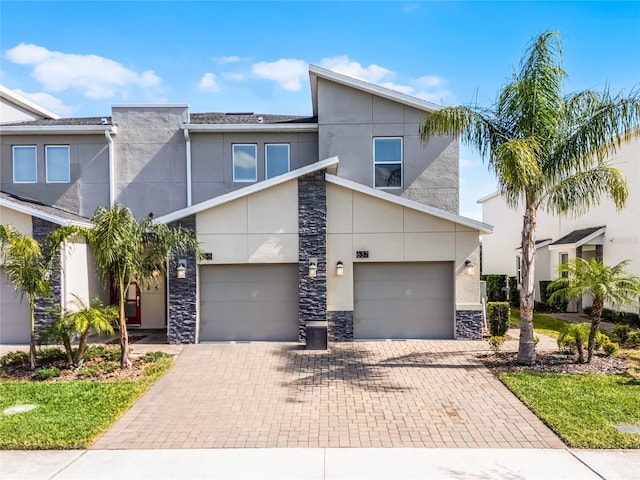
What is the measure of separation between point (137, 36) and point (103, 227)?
5.51 m

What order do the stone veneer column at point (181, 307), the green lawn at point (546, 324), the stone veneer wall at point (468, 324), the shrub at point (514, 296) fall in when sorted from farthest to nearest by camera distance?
the shrub at point (514, 296) → the green lawn at point (546, 324) → the stone veneer wall at point (468, 324) → the stone veneer column at point (181, 307)

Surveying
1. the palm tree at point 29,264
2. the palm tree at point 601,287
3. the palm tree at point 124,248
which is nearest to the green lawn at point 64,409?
the palm tree at point 124,248

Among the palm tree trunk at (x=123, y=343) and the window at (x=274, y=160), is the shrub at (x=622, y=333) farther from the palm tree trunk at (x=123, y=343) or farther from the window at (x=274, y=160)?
the palm tree trunk at (x=123, y=343)

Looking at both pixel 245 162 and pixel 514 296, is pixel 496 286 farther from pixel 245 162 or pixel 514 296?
pixel 245 162

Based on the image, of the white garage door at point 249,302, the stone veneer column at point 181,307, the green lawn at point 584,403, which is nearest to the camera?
the green lawn at point 584,403

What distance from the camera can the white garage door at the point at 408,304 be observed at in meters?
12.7

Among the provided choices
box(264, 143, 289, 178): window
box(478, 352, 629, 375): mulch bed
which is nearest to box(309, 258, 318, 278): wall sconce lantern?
box(264, 143, 289, 178): window

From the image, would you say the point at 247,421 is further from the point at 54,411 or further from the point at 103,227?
the point at 103,227

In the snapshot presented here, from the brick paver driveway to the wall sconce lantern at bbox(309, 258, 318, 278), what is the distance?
220 centimetres

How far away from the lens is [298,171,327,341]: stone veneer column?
12367 millimetres

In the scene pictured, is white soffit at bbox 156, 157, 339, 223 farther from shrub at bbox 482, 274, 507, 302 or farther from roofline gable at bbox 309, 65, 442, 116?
shrub at bbox 482, 274, 507, 302

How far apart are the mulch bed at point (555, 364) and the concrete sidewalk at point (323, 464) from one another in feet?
12.6

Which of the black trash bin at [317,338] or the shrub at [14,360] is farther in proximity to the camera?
the black trash bin at [317,338]

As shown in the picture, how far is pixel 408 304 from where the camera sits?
1270 centimetres
